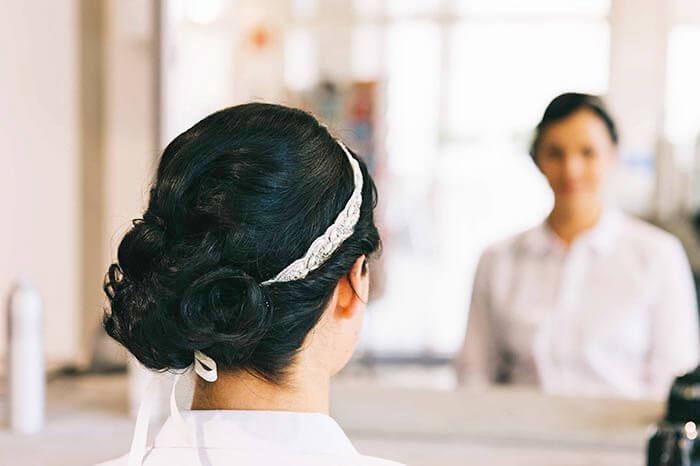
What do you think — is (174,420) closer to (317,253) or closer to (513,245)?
(317,253)

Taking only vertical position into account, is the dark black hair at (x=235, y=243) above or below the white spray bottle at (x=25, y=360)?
above

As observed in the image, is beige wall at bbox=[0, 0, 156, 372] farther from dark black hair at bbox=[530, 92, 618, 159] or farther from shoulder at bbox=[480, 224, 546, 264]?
dark black hair at bbox=[530, 92, 618, 159]

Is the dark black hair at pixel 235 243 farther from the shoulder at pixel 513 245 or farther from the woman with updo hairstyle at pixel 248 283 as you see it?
the shoulder at pixel 513 245

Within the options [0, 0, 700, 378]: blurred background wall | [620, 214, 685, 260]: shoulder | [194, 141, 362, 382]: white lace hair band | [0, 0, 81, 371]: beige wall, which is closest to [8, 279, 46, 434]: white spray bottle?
[0, 0, 700, 378]: blurred background wall

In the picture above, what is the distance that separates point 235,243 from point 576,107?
103 centimetres

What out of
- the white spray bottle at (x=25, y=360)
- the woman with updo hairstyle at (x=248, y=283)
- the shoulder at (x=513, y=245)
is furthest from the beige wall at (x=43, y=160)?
the woman with updo hairstyle at (x=248, y=283)

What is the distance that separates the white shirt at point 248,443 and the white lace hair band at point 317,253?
0.15 ft

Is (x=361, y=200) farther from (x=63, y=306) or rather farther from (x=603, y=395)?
(x=63, y=306)

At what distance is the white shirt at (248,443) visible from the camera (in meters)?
0.76

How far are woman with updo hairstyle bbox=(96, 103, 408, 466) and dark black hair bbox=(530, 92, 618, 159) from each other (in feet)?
2.82

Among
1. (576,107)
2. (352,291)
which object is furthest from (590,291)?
(352,291)

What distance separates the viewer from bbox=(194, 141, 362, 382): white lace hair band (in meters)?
0.74

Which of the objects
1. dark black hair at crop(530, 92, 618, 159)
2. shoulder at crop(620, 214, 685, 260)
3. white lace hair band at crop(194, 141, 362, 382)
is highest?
dark black hair at crop(530, 92, 618, 159)

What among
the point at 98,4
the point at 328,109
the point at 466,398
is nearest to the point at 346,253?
the point at 466,398
